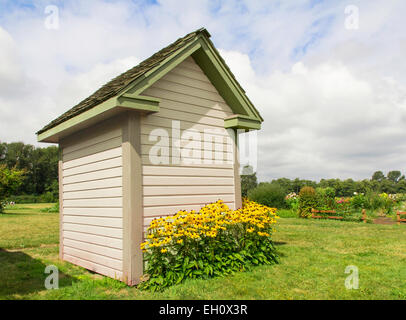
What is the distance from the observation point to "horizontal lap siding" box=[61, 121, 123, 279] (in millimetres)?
6117

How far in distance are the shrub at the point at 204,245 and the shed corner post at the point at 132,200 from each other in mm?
177

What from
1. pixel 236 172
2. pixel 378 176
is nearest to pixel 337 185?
pixel 378 176

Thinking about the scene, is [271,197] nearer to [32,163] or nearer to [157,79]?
[157,79]

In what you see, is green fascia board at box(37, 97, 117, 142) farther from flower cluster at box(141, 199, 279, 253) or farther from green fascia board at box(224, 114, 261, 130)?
green fascia board at box(224, 114, 261, 130)

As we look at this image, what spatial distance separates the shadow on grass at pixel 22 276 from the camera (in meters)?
5.71

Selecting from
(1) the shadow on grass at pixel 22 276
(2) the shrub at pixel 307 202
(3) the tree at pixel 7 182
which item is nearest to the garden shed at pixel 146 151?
(1) the shadow on grass at pixel 22 276

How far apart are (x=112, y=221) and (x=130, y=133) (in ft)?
5.78

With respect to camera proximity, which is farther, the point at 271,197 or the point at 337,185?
the point at 337,185

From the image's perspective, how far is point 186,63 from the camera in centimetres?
704

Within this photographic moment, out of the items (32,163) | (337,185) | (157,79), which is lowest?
(337,185)

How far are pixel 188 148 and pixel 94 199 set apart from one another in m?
2.29

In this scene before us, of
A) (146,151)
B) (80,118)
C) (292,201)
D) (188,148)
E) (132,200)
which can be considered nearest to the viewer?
(132,200)

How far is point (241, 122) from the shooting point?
750cm
